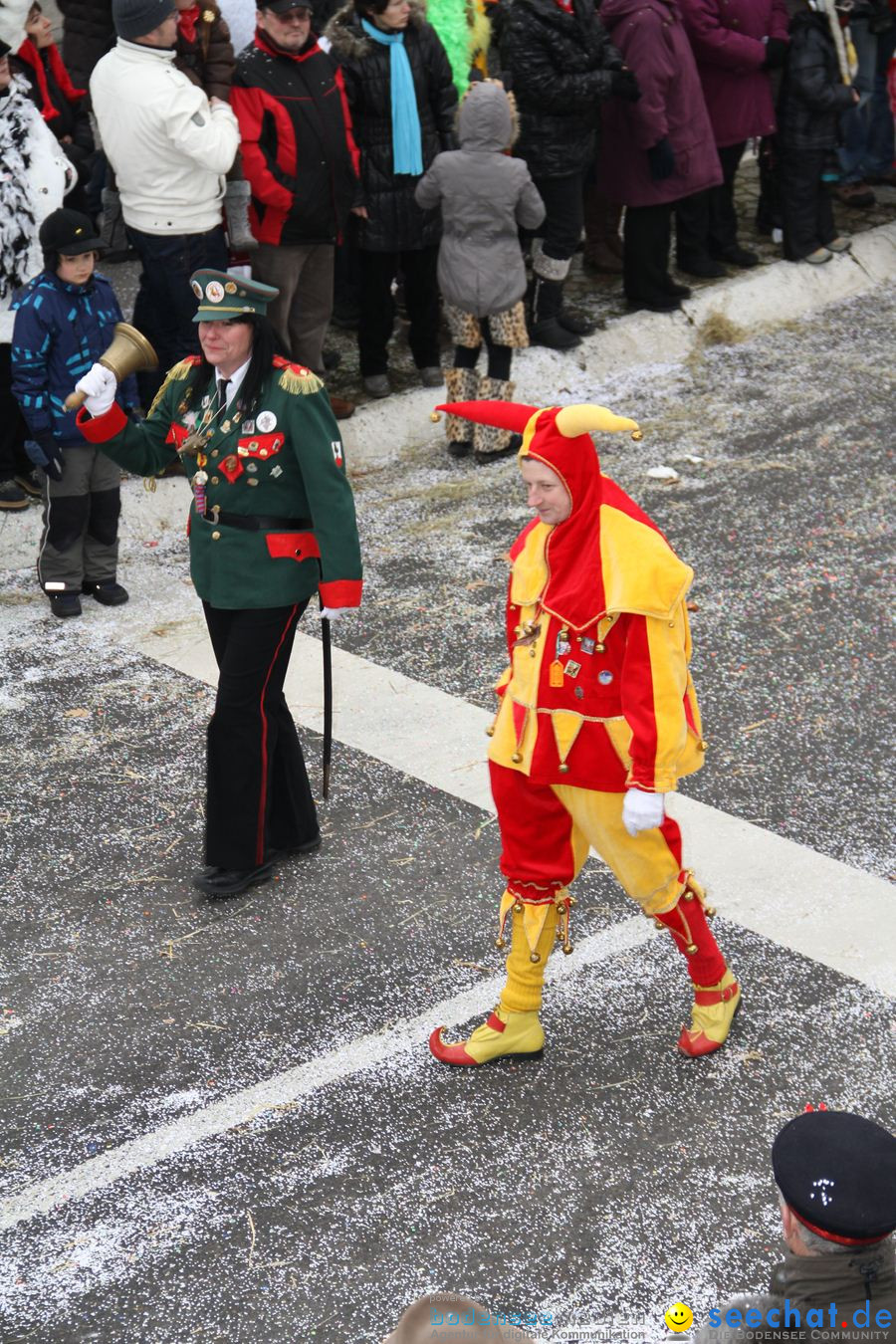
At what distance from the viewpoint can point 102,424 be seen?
17.6ft

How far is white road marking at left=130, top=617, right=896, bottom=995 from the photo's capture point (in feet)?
16.5

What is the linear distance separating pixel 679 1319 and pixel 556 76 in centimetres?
771

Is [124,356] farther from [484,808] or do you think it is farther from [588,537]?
[588,537]

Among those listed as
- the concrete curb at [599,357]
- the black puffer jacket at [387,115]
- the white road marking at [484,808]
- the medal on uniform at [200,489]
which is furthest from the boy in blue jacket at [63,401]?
the black puffer jacket at [387,115]

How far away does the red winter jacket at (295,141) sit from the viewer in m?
8.30

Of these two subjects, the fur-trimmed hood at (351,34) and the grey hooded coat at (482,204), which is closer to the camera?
the grey hooded coat at (482,204)

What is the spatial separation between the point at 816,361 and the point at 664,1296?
25.1 feet

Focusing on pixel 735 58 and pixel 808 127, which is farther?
pixel 808 127

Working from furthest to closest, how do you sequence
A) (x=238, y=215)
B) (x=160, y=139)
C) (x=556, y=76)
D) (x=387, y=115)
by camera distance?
(x=556, y=76) < (x=387, y=115) < (x=238, y=215) < (x=160, y=139)

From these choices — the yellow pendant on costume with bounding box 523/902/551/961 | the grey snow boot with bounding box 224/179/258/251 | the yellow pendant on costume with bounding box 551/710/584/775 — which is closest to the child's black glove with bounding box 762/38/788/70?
Answer: the grey snow boot with bounding box 224/179/258/251

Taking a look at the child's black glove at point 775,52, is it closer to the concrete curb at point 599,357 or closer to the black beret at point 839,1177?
the concrete curb at point 599,357

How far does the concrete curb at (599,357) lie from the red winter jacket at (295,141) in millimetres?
→ 1214

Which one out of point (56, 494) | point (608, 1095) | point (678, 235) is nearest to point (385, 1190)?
point (608, 1095)

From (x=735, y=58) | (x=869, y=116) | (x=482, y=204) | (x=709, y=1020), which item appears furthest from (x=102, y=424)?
(x=869, y=116)
